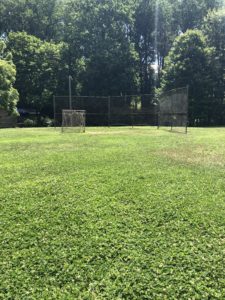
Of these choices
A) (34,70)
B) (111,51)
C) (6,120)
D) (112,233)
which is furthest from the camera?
(111,51)

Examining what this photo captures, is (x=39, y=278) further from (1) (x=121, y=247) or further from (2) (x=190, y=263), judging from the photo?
(2) (x=190, y=263)

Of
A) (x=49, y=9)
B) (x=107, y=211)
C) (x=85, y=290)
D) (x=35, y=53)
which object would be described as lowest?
(x=85, y=290)

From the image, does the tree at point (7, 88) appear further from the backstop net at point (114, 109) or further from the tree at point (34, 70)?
the tree at point (34, 70)

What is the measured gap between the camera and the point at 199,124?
22781mm

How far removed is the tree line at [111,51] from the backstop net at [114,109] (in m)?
3.64

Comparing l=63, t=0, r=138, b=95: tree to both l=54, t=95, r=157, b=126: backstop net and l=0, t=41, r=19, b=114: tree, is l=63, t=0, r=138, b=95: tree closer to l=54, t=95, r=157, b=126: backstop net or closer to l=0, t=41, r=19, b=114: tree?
l=54, t=95, r=157, b=126: backstop net

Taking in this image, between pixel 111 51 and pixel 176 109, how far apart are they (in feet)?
49.7

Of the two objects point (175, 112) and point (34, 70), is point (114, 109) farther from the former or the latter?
point (34, 70)

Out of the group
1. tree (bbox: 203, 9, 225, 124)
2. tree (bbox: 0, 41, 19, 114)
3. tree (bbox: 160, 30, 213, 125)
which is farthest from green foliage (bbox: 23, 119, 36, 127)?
tree (bbox: 203, 9, 225, 124)

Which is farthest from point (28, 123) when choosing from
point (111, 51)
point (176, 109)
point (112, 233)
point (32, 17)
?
point (112, 233)

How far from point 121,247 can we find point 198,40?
24352 millimetres

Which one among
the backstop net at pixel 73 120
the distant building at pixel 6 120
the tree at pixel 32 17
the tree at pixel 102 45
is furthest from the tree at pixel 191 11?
the backstop net at pixel 73 120

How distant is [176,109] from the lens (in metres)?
13.9

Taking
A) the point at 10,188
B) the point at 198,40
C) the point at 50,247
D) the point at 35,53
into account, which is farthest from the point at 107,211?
the point at 35,53
